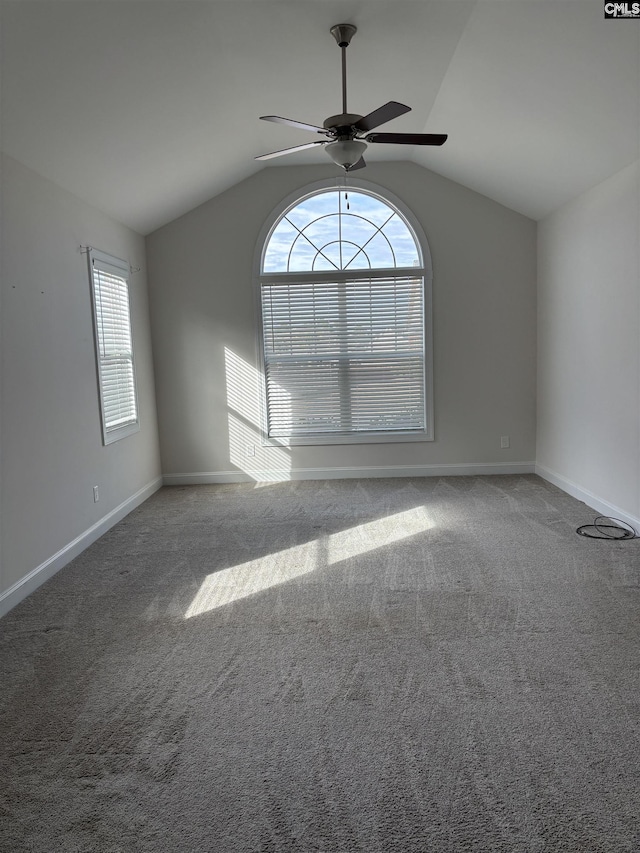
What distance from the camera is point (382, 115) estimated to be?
3131 millimetres

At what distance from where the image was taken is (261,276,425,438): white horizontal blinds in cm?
629

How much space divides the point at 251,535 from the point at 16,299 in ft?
7.41

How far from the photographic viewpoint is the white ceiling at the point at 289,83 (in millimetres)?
3102

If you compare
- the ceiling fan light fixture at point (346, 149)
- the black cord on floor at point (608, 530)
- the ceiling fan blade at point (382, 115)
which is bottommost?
the black cord on floor at point (608, 530)

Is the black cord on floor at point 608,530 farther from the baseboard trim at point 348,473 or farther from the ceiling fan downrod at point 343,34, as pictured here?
the ceiling fan downrod at point 343,34

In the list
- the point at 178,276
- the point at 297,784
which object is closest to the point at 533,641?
the point at 297,784

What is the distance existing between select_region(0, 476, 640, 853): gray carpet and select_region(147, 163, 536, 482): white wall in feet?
6.76

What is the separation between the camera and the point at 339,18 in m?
3.45

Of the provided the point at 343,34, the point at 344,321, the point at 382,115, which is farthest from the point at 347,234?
the point at 382,115

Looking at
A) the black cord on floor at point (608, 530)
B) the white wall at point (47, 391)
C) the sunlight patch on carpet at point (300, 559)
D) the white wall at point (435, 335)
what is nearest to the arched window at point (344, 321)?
the white wall at point (435, 335)

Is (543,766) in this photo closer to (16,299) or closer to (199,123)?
(16,299)

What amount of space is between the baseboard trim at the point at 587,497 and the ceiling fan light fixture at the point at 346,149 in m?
3.07

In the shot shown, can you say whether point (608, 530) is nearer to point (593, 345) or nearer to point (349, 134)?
point (593, 345)

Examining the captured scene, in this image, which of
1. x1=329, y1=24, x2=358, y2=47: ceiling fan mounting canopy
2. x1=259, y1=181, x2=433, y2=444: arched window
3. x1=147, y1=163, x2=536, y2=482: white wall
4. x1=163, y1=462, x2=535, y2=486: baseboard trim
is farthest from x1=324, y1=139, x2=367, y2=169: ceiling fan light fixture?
x1=163, y1=462, x2=535, y2=486: baseboard trim
